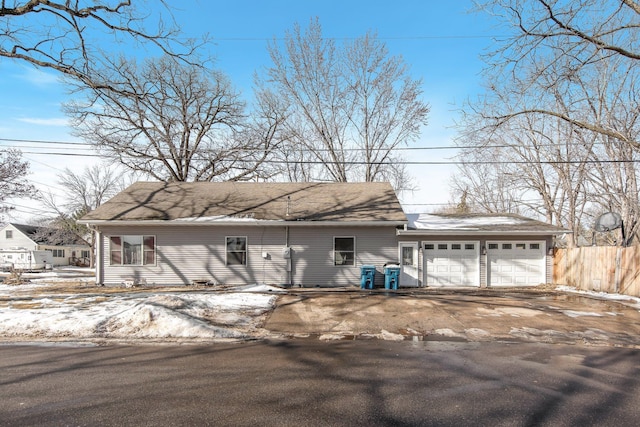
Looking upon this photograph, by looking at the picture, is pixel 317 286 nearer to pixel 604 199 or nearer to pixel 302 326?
pixel 302 326

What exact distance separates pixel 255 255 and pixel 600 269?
12394mm

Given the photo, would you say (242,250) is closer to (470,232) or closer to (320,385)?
(470,232)

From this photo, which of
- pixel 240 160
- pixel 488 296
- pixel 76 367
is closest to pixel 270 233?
pixel 488 296

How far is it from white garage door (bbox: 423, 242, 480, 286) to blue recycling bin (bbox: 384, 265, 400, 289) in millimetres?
1591

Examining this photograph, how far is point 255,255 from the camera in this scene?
52.1 feet

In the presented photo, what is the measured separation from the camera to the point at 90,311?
9.23m

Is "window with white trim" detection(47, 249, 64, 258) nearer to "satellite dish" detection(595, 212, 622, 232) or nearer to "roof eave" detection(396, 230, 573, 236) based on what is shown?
"roof eave" detection(396, 230, 573, 236)

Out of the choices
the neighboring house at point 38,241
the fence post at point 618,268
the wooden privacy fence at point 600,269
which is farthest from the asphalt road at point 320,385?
the neighboring house at point 38,241

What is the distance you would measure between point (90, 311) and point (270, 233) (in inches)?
297

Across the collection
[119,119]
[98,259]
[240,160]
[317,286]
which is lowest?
[317,286]

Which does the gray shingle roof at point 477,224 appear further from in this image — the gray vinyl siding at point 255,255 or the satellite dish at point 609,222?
the gray vinyl siding at point 255,255

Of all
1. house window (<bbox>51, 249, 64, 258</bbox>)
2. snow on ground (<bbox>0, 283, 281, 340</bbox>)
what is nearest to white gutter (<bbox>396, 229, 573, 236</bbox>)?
snow on ground (<bbox>0, 283, 281, 340</bbox>)

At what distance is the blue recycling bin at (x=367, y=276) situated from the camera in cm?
1511

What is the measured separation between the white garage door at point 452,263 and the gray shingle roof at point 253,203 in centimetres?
202
